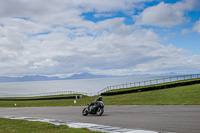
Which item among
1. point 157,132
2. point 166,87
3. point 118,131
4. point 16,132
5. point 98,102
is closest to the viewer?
point 157,132

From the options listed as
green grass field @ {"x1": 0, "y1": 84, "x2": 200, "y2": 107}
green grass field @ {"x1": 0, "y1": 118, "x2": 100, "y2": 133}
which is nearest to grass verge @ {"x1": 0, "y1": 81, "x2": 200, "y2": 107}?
green grass field @ {"x1": 0, "y1": 84, "x2": 200, "y2": 107}

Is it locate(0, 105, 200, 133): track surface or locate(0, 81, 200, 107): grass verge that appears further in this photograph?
locate(0, 81, 200, 107): grass verge

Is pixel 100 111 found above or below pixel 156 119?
above

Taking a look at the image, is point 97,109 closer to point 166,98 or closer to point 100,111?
point 100,111

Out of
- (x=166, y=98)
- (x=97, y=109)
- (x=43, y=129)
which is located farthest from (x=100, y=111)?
(x=166, y=98)

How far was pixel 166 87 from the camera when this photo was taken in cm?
3616

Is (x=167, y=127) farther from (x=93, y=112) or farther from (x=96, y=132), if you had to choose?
(x=93, y=112)

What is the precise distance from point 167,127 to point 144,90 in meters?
28.5

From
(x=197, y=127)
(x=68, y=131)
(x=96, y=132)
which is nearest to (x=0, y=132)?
(x=68, y=131)

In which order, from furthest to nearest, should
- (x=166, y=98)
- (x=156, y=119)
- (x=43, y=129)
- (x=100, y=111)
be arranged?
(x=166, y=98), (x=100, y=111), (x=156, y=119), (x=43, y=129)

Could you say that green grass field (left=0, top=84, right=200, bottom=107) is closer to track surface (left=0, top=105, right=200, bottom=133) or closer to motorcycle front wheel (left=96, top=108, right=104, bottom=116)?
track surface (left=0, top=105, right=200, bottom=133)

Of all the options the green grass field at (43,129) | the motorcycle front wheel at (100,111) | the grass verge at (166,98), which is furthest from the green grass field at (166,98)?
the green grass field at (43,129)

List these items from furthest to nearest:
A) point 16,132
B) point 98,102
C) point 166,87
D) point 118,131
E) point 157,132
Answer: point 166,87
point 98,102
point 16,132
point 118,131
point 157,132

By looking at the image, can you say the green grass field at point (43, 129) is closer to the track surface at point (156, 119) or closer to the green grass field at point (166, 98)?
the track surface at point (156, 119)
